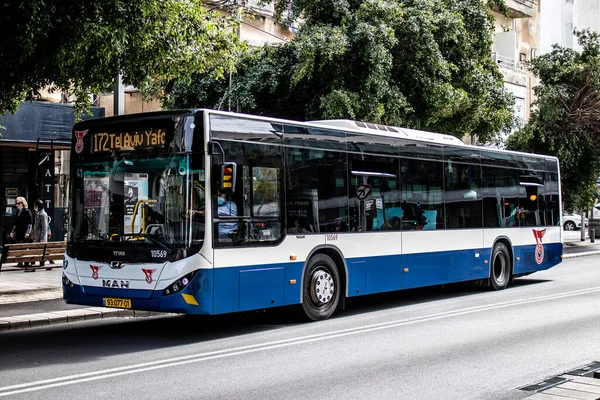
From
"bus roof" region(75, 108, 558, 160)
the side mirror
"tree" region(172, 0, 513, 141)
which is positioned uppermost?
"tree" region(172, 0, 513, 141)

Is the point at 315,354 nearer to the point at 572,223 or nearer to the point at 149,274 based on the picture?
the point at 149,274

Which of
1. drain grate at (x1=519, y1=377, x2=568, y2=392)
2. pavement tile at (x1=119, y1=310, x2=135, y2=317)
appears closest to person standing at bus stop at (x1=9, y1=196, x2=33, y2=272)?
pavement tile at (x1=119, y1=310, x2=135, y2=317)

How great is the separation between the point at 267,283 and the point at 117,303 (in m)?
2.01

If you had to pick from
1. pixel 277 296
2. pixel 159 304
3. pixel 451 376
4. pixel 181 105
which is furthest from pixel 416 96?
pixel 451 376

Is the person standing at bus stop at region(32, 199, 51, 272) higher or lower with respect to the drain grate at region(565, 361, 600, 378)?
higher

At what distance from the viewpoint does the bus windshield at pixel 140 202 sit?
9938mm

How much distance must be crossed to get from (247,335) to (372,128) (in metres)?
4.46

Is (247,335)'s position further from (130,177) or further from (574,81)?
(574,81)

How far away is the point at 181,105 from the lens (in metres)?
23.2

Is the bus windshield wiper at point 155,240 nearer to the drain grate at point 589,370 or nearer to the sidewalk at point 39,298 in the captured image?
the sidewalk at point 39,298

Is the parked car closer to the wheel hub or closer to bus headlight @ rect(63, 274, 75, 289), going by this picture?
the wheel hub

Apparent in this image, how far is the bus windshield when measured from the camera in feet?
32.6

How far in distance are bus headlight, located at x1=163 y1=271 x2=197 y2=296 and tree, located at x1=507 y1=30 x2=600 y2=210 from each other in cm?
2229

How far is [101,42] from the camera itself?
37.2ft
